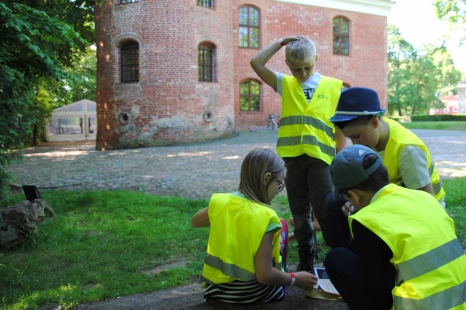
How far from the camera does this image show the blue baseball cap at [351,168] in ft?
7.30

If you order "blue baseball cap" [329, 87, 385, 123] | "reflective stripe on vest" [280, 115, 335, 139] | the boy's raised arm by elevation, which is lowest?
"reflective stripe on vest" [280, 115, 335, 139]

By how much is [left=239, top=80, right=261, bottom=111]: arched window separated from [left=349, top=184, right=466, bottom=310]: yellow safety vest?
78.3 ft

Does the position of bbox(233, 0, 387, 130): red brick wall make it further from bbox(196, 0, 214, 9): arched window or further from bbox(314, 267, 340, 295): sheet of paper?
bbox(314, 267, 340, 295): sheet of paper

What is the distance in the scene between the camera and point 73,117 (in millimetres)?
32875

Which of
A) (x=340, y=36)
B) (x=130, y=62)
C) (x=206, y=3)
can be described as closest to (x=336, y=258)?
(x=130, y=62)

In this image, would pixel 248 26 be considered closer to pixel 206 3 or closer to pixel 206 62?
Answer: pixel 206 3

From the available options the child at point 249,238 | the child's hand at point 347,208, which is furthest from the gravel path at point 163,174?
the child's hand at point 347,208

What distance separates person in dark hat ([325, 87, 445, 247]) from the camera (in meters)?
2.91

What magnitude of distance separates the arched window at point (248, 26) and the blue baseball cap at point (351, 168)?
77.9 feet

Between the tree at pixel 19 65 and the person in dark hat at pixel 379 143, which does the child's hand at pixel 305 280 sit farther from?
the tree at pixel 19 65

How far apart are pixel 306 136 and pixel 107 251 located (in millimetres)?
2651

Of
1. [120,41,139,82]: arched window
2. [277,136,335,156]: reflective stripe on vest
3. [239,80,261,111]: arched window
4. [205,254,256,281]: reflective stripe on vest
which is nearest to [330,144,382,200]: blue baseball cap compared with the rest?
[205,254,256,281]: reflective stripe on vest

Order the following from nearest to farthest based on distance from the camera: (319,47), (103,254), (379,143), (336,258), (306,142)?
(336,258)
(379,143)
(306,142)
(103,254)
(319,47)

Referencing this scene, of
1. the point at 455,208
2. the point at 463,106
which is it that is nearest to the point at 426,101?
the point at 463,106
